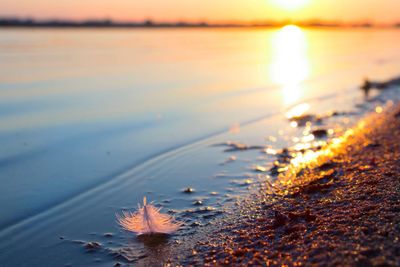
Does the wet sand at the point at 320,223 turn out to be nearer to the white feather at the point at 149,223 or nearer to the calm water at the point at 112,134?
the white feather at the point at 149,223

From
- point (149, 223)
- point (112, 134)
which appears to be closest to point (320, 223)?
point (149, 223)

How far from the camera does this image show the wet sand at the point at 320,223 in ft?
14.2

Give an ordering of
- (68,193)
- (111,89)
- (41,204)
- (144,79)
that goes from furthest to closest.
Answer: (144,79) < (111,89) < (68,193) < (41,204)

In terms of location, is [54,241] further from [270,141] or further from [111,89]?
[111,89]

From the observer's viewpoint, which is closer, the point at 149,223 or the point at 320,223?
the point at 320,223

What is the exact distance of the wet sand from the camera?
4.34 meters

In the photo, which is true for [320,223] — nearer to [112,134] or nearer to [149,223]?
[149,223]

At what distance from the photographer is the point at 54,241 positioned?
19.2ft

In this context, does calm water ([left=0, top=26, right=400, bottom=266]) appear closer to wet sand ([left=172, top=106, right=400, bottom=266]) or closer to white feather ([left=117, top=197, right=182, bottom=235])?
white feather ([left=117, top=197, right=182, bottom=235])

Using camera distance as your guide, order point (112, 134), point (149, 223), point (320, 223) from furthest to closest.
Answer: point (112, 134)
point (149, 223)
point (320, 223)

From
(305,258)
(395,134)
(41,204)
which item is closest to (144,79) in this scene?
(395,134)

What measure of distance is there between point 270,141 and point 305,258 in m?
6.57

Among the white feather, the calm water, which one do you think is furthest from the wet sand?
the calm water

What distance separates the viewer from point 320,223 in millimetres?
5219
